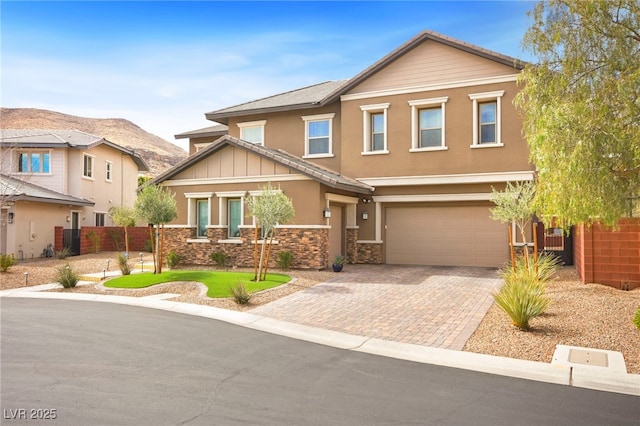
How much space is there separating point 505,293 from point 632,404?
3.90m

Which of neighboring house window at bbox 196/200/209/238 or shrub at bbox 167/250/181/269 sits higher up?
neighboring house window at bbox 196/200/209/238

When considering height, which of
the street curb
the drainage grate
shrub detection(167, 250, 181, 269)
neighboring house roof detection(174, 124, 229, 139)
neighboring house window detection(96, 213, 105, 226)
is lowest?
the street curb

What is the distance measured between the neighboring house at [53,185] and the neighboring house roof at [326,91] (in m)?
11.0

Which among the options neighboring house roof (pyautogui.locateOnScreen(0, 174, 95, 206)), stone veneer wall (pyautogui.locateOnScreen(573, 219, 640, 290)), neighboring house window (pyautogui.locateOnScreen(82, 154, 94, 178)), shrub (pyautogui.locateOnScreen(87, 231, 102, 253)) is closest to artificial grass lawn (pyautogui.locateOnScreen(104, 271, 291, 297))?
stone veneer wall (pyautogui.locateOnScreen(573, 219, 640, 290))

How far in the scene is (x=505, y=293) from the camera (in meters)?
9.28

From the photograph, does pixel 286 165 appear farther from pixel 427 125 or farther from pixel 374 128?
pixel 427 125

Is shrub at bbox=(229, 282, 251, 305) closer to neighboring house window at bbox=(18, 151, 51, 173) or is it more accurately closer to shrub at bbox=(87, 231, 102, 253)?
shrub at bbox=(87, 231, 102, 253)

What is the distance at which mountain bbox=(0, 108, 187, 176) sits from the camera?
91369 millimetres

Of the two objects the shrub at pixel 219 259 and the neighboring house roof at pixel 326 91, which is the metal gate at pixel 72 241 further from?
the shrub at pixel 219 259

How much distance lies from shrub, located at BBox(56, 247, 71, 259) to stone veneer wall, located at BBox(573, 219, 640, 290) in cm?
2340

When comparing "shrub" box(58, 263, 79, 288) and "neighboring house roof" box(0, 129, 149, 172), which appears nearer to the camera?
"shrub" box(58, 263, 79, 288)

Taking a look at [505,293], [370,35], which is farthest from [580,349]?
[370,35]

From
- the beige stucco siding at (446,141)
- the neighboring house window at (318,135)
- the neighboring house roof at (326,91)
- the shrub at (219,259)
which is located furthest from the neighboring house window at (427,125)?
the shrub at (219,259)

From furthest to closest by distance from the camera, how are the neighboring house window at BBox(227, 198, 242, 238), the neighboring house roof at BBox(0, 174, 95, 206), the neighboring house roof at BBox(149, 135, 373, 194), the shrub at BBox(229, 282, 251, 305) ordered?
the neighboring house roof at BBox(0, 174, 95, 206) < the neighboring house window at BBox(227, 198, 242, 238) < the neighboring house roof at BBox(149, 135, 373, 194) < the shrub at BBox(229, 282, 251, 305)
